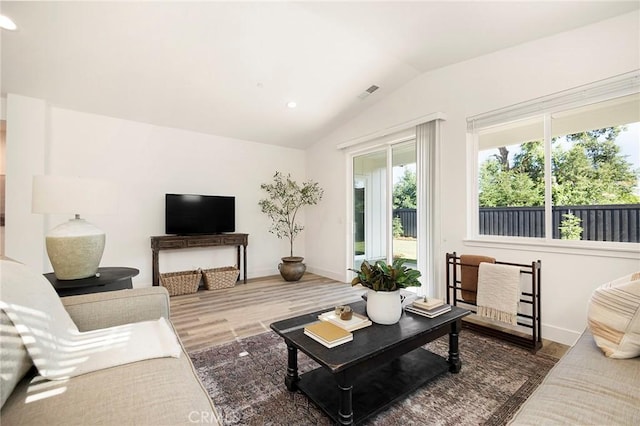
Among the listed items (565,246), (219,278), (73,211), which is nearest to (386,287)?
(565,246)

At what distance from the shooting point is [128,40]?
275 cm

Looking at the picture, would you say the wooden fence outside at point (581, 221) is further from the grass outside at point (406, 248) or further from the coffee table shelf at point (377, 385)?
the coffee table shelf at point (377, 385)

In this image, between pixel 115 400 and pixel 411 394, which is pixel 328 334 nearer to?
pixel 411 394

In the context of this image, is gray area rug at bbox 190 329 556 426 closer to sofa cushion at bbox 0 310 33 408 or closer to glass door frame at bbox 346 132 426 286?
sofa cushion at bbox 0 310 33 408

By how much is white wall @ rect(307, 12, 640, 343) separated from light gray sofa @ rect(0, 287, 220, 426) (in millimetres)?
2985

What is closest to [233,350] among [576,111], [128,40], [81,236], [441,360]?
[81,236]

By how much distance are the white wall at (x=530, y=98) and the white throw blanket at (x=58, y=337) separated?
10.0 feet

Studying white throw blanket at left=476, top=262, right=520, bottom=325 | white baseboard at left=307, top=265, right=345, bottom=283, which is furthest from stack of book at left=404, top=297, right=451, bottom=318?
white baseboard at left=307, top=265, right=345, bottom=283

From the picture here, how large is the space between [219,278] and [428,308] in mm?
3380

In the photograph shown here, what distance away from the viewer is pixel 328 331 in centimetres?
162

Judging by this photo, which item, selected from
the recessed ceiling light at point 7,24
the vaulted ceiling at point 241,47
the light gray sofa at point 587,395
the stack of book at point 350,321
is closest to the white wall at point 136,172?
the vaulted ceiling at point 241,47

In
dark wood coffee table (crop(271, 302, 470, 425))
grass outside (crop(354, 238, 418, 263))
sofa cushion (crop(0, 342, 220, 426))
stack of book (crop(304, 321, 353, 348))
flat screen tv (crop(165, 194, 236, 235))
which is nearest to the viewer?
sofa cushion (crop(0, 342, 220, 426))

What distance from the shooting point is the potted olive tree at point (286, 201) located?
17.5 feet

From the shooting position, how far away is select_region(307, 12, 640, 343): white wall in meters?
2.32
